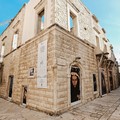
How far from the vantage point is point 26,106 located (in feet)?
17.9

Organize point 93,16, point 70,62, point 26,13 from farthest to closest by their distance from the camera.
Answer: point 93,16, point 26,13, point 70,62

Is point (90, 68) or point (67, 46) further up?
point (67, 46)

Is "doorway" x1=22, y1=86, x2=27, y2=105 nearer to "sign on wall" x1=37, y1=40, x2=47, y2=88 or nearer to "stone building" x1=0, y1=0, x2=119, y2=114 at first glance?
"stone building" x1=0, y1=0, x2=119, y2=114

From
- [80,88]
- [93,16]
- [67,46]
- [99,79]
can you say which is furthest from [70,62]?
[93,16]

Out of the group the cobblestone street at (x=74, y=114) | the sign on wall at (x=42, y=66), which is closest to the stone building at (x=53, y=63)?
the sign on wall at (x=42, y=66)

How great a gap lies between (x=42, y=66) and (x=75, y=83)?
6.94ft

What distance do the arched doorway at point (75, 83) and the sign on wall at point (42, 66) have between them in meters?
1.52

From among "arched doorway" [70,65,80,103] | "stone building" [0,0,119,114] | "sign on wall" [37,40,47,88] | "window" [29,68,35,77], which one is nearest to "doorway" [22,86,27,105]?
"stone building" [0,0,119,114]

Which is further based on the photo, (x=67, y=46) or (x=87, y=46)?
(x=87, y=46)

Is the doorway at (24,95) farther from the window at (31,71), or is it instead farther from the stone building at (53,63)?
the window at (31,71)

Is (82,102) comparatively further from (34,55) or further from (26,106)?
(34,55)

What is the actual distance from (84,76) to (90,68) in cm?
120

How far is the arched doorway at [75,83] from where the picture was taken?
5.39 meters

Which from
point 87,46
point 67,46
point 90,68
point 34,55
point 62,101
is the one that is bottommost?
point 62,101
